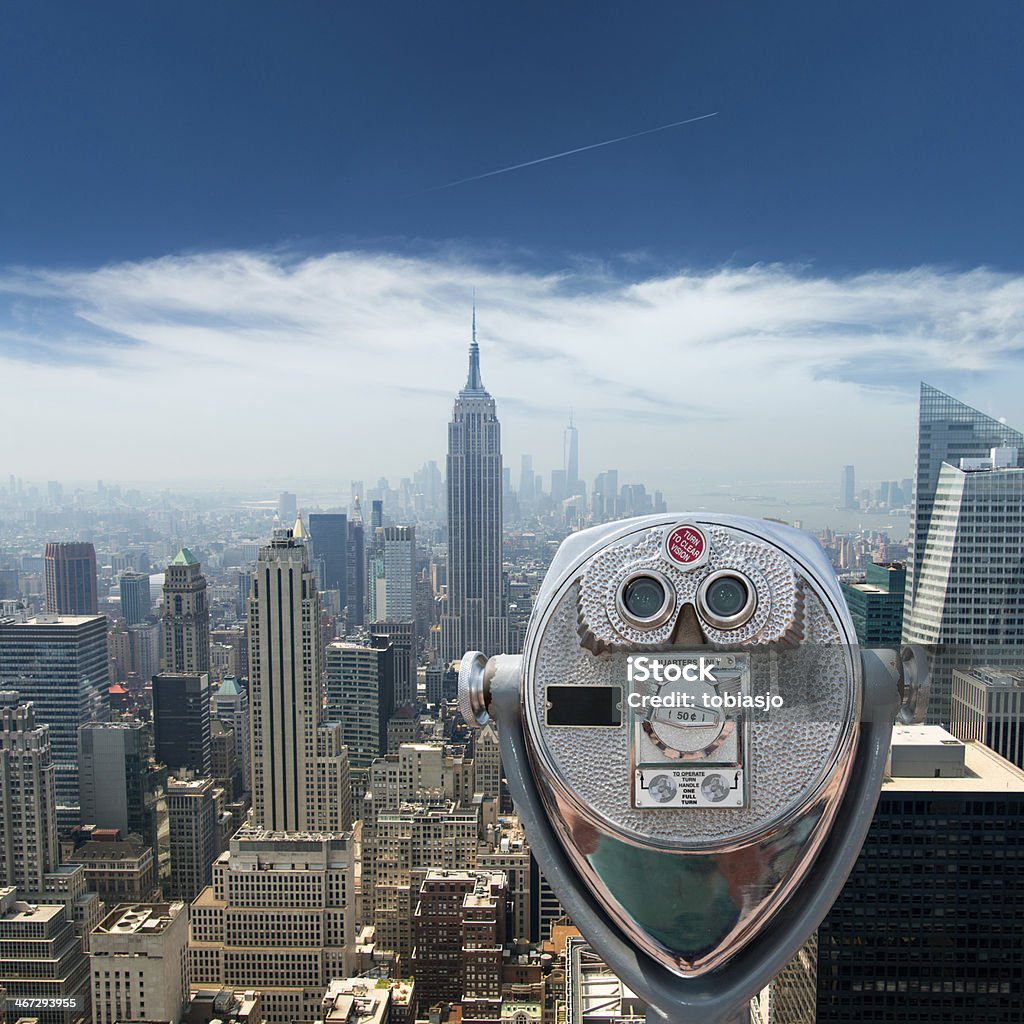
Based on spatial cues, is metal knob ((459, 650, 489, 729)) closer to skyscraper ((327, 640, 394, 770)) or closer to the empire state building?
skyscraper ((327, 640, 394, 770))

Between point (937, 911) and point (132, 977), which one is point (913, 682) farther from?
point (132, 977)

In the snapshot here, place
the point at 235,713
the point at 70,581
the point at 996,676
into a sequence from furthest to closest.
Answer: the point at 70,581, the point at 235,713, the point at 996,676

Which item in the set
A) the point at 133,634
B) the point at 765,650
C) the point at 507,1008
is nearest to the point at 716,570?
the point at 765,650

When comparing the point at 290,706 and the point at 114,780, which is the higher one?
the point at 290,706

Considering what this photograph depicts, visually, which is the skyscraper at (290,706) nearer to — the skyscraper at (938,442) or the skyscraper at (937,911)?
the skyscraper at (938,442)

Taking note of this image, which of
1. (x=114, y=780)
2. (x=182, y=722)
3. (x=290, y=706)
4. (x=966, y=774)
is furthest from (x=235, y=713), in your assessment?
→ (x=966, y=774)

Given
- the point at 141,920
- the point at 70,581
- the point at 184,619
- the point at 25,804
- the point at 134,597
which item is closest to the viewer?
the point at 141,920
